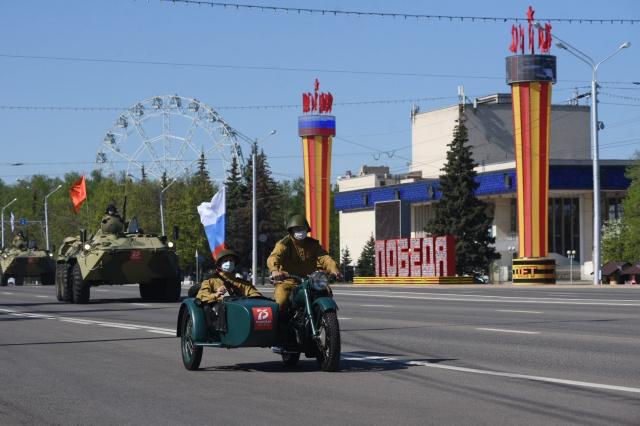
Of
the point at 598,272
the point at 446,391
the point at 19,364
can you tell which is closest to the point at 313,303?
the point at 446,391

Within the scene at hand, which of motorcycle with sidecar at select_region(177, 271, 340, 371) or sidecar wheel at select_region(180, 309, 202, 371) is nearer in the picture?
motorcycle with sidecar at select_region(177, 271, 340, 371)

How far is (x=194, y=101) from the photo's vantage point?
4850 inches

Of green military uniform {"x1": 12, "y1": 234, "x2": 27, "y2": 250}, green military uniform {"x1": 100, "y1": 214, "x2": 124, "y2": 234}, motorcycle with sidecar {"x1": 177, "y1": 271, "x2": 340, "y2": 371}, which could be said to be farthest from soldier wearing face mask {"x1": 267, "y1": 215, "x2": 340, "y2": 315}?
green military uniform {"x1": 12, "y1": 234, "x2": 27, "y2": 250}

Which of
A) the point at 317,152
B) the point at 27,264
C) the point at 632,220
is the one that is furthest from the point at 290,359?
the point at 317,152

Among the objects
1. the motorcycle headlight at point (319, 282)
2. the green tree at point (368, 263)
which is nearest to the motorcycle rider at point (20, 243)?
the green tree at point (368, 263)

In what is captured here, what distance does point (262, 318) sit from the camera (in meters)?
12.4

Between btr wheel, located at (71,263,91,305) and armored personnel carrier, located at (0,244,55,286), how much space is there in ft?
105

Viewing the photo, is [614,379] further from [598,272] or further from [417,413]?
[598,272]

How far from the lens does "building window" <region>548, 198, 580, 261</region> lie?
10362 cm

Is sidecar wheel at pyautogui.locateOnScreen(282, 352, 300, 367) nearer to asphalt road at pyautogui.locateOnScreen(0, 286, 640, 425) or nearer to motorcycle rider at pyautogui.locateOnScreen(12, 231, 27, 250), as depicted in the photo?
asphalt road at pyautogui.locateOnScreen(0, 286, 640, 425)

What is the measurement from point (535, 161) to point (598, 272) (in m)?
8.94

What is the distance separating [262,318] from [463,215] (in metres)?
72.3

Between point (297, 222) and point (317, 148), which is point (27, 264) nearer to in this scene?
point (317, 148)

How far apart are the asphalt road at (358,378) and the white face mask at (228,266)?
1.10m
